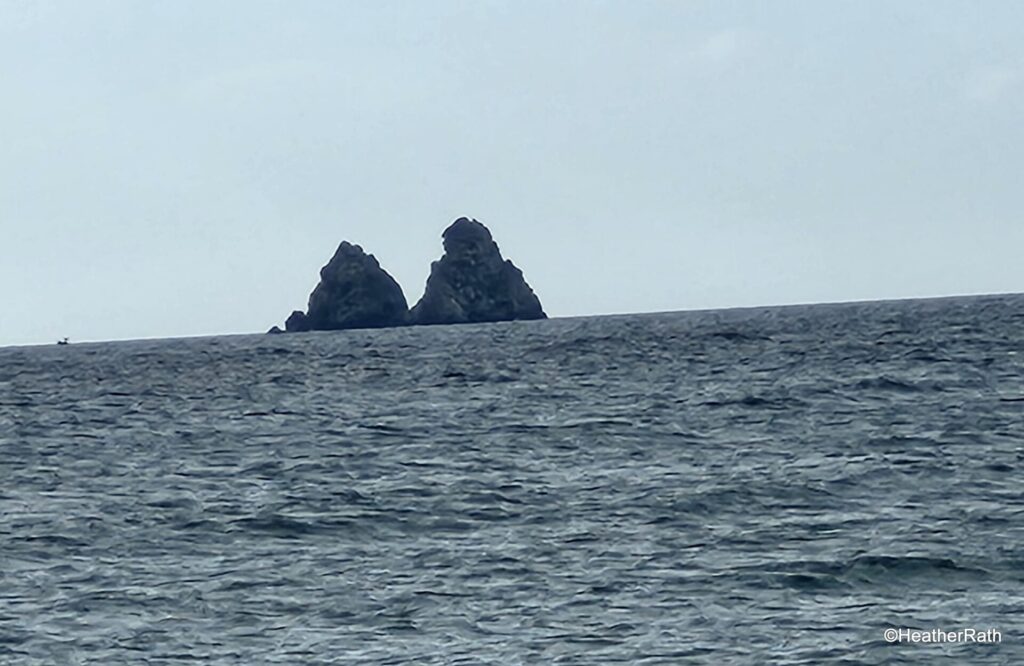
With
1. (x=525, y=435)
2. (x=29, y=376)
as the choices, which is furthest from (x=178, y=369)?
(x=525, y=435)

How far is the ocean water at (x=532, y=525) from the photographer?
23344mm

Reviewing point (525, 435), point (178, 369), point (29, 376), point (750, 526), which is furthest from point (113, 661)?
point (29, 376)

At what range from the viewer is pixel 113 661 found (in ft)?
74.2

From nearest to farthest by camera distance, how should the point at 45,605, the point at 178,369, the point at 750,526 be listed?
the point at 45,605
the point at 750,526
the point at 178,369

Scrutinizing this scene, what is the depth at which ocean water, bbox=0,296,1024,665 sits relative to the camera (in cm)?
2334

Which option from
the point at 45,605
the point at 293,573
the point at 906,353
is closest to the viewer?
the point at 45,605

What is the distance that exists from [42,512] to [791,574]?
1831cm

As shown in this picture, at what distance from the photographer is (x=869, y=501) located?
3381cm

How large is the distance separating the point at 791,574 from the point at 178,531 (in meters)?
12.9

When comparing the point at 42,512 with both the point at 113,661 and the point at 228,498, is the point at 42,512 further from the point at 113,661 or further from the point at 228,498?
the point at 113,661

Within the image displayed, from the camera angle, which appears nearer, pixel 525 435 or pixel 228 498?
pixel 228 498

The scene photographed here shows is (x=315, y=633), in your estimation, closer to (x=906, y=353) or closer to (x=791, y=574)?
(x=791, y=574)

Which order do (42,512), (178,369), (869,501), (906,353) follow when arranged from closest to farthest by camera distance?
(869,501)
(42,512)
(906,353)
(178,369)

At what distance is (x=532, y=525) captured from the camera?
3225 cm
